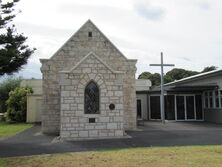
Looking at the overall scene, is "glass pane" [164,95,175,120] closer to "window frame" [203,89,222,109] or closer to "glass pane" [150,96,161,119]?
"glass pane" [150,96,161,119]

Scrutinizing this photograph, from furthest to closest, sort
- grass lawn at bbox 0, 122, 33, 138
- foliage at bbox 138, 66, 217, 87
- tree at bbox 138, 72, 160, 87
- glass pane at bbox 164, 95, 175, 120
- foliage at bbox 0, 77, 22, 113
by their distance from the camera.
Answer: foliage at bbox 138, 66, 217, 87
tree at bbox 138, 72, 160, 87
foliage at bbox 0, 77, 22, 113
glass pane at bbox 164, 95, 175, 120
grass lawn at bbox 0, 122, 33, 138

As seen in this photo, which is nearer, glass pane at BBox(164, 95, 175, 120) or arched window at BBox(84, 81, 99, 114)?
arched window at BBox(84, 81, 99, 114)

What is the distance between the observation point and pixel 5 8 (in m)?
10.2

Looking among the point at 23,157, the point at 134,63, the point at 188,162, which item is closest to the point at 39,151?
the point at 23,157

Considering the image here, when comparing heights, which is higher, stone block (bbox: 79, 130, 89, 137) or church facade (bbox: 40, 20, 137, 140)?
church facade (bbox: 40, 20, 137, 140)

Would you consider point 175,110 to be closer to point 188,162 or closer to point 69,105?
point 69,105

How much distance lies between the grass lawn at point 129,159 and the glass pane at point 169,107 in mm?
13343

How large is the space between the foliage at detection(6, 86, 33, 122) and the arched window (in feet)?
42.3

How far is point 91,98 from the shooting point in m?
11.6

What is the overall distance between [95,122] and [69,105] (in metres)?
1.49

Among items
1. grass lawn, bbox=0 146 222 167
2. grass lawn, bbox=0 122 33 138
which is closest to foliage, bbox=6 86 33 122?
grass lawn, bbox=0 122 33 138

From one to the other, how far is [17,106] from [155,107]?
1348cm

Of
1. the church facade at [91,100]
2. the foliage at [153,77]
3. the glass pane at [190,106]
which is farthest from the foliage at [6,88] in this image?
the foliage at [153,77]

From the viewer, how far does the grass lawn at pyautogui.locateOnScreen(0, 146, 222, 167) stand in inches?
249
